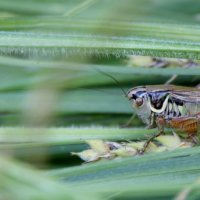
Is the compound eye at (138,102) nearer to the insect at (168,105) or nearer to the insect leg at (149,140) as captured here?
the insect at (168,105)

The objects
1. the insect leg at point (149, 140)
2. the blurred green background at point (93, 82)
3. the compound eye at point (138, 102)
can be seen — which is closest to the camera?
the blurred green background at point (93, 82)

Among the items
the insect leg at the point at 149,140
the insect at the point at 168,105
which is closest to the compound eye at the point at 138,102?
the insect at the point at 168,105

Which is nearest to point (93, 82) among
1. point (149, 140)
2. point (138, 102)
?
point (138, 102)

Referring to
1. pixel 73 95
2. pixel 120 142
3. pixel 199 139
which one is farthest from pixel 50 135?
pixel 199 139

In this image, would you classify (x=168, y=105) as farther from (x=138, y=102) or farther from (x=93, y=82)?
(x=93, y=82)

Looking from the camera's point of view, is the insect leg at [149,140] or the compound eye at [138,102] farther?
the compound eye at [138,102]

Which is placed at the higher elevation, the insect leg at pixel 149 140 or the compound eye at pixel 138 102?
the compound eye at pixel 138 102

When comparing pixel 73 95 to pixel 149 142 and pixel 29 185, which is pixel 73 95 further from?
pixel 29 185
